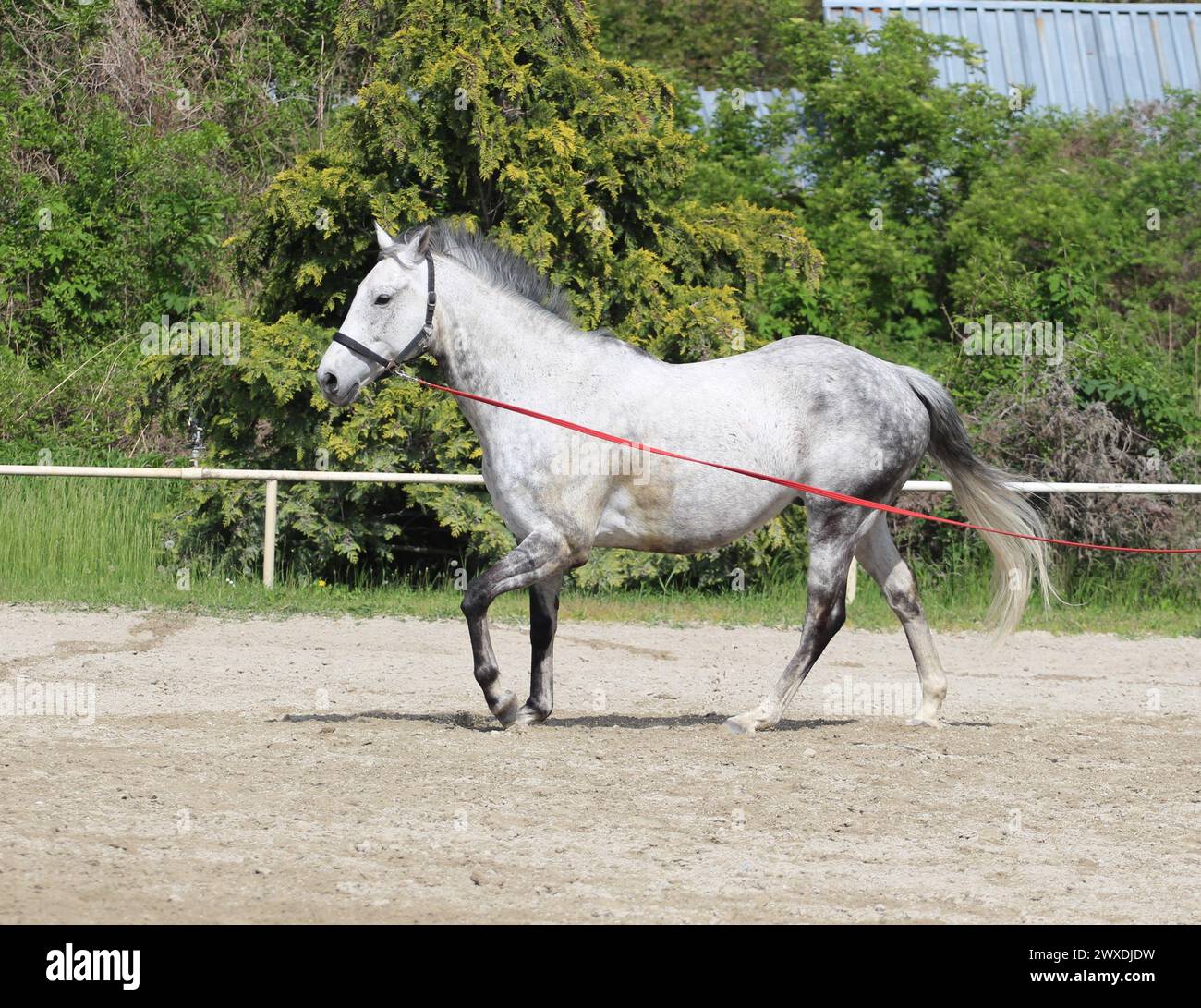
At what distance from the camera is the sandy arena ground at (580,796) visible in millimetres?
4734

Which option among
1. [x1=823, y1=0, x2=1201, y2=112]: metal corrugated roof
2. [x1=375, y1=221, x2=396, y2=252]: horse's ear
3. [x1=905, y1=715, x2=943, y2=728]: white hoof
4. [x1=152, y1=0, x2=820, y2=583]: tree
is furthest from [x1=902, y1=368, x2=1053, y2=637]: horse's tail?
[x1=823, y1=0, x2=1201, y2=112]: metal corrugated roof

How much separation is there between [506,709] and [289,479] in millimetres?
5187

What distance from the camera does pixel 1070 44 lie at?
2464 cm

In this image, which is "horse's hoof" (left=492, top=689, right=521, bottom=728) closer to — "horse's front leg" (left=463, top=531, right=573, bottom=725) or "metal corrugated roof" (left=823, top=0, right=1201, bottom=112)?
"horse's front leg" (left=463, top=531, right=573, bottom=725)

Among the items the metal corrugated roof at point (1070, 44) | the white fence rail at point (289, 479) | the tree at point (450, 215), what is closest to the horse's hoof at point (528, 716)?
the white fence rail at point (289, 479)

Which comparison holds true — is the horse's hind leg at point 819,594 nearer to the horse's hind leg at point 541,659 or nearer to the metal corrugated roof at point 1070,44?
the horse's hind leg at point 541,659

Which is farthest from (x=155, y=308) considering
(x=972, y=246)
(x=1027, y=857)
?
(x=1027, y=857)

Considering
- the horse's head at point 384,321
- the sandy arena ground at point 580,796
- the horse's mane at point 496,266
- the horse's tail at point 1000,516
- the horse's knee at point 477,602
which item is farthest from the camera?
the horse's tail at point 1000,516

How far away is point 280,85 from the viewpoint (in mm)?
19656

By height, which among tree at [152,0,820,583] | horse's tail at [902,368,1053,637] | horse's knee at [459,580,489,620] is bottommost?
horse's knee at [459,580,489,620]

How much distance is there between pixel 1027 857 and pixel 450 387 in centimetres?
357

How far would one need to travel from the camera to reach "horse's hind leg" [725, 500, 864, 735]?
24.1 ft

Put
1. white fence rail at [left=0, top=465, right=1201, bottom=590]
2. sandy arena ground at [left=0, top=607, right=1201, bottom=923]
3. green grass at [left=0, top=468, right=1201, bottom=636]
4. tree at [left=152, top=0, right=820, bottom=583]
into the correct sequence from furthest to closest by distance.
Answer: tree at [left=152, top=0, right=820, bottom=583] < white fence rail at [left=0, top=465, right=1201, bottom=590] < green grass at [left=0, top=468, right=1201, bottom=636] < sandy arena ground at [left=0, top=607, right=1201, bottom=923]

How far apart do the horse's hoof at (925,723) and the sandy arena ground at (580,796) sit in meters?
0.08
